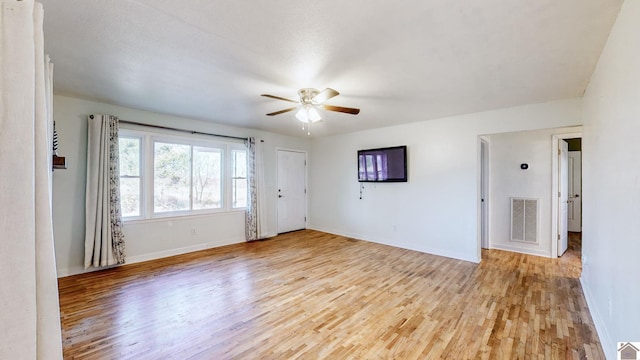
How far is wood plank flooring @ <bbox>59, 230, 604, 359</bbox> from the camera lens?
6.77 ft

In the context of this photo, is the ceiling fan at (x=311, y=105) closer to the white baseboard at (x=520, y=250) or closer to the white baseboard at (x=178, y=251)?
the white baseboard at (x=178, y=251)

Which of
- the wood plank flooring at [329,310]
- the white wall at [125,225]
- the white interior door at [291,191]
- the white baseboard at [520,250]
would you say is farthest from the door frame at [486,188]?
the white wall at [125,225]

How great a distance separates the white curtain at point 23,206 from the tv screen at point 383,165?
483 cm

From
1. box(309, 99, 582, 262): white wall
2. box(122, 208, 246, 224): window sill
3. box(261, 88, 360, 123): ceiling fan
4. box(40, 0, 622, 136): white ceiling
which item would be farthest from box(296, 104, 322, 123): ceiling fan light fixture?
box(122, 208, 246, 224): window sill

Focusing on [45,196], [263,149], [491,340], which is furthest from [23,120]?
[263,149]

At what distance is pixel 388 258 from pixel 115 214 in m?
4.16

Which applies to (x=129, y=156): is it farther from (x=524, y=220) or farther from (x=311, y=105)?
(x=524, y=220)

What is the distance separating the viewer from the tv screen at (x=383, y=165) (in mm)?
4961

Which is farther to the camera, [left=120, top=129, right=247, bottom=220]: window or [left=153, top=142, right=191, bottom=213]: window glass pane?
[left=153, top=142, right=191, bottom=213]: window glass pane

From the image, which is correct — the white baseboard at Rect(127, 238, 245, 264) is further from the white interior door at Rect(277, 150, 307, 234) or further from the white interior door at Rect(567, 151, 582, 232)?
the white interior door at Rect(567, 151, 582, 232)

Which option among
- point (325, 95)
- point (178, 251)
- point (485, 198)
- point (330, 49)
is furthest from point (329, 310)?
point (485, 198)

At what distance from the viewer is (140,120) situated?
4121mm

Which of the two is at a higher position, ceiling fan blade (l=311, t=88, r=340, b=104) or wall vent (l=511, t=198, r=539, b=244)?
ceiling fan blade (l=311, t=88, r=340, b=104)

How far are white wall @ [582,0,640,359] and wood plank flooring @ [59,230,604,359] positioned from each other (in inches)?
17.4
